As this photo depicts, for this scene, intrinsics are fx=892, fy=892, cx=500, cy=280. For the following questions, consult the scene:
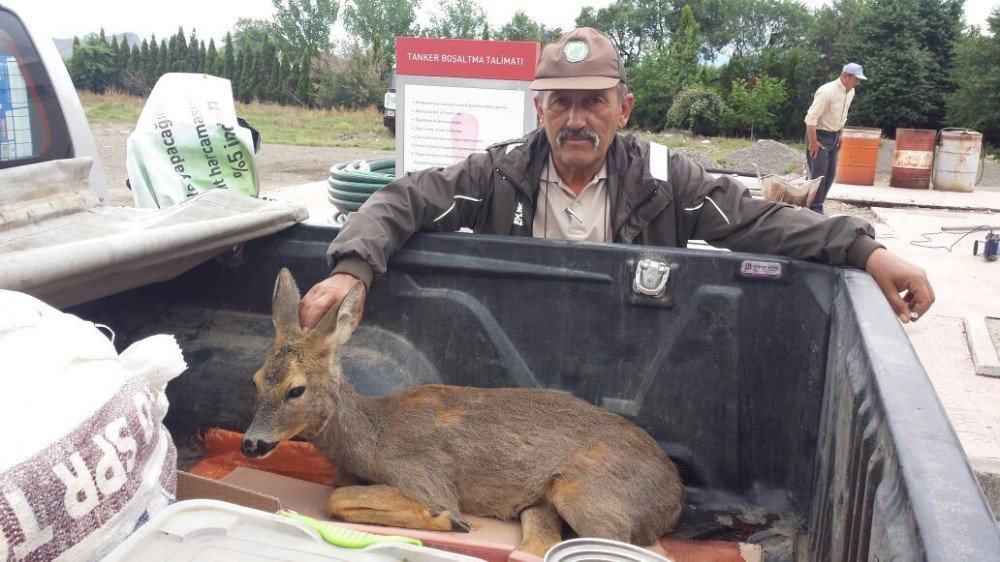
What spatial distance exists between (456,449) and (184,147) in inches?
82.4

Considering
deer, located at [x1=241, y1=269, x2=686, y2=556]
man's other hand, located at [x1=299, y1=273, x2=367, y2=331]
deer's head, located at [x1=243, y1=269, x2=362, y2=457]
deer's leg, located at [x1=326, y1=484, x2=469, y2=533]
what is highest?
man's other hand, located at [x1=299, y1=273, x2=367, y2=331]

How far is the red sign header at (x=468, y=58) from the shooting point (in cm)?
600

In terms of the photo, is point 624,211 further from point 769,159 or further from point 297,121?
point 297,121

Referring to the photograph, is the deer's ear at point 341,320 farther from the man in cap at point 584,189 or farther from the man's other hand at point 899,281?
the man's other hand at point 899,281

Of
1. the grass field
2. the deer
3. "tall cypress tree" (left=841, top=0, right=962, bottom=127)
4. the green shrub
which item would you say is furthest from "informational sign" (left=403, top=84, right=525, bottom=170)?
"tall cypress tree" (left=841, top=0, right=962, bottom=127)

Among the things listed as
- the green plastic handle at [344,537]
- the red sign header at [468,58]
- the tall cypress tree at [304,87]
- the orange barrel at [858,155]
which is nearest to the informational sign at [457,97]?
the red sign header at [468,58]

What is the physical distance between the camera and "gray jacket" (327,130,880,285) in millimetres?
3104

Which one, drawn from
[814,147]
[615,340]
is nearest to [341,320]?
[615,340]

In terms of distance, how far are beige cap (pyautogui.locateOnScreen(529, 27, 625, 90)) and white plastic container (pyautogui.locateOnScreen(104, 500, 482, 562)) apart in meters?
2.52

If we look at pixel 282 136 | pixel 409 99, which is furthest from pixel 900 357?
pixel 282 136

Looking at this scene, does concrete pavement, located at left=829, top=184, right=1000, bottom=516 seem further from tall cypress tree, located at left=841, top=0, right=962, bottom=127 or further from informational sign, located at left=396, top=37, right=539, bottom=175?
tall cypress tree, located at left=841, top=0, right=962, bottom=127

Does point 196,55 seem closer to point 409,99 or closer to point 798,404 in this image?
point 409,99

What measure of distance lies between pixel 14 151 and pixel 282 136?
2578 centimetres

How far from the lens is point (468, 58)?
6066mm
